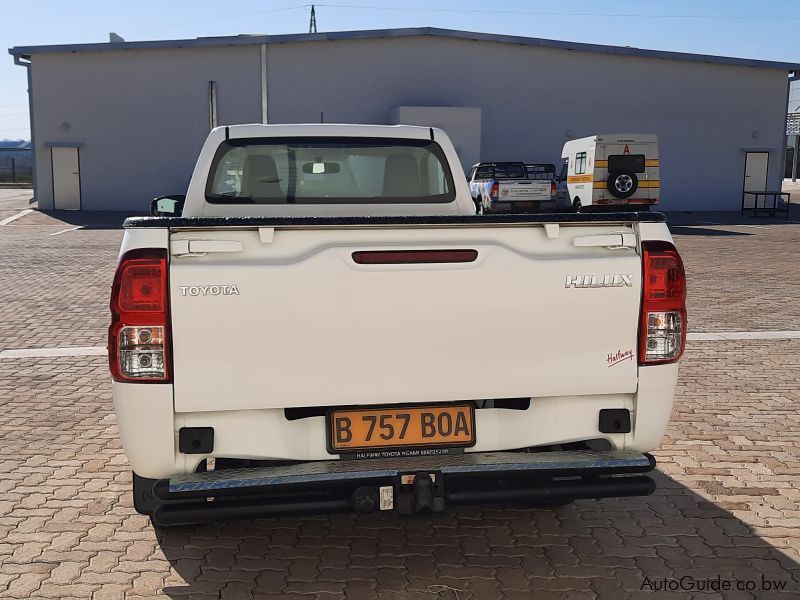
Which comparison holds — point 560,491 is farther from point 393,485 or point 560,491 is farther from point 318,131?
point 318,131

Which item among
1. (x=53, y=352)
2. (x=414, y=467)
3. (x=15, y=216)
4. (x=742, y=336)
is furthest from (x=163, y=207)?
(x=15, y=216)

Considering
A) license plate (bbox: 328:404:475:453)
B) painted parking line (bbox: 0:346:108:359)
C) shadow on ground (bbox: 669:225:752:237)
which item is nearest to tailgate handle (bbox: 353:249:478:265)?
license plate (bbox: 328:404:475:453)

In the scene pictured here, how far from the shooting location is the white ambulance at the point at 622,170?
2508cm

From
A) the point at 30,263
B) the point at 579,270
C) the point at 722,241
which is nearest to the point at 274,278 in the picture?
the point at 579,270

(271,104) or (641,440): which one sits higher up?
(271,104)

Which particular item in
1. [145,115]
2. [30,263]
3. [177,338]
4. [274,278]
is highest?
[145,115]

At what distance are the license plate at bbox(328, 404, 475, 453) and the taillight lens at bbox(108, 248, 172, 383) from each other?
674mm

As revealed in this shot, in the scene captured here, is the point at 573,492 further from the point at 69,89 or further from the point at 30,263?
the point at 69,89

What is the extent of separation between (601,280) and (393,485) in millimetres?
1114

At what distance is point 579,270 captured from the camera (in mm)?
3396

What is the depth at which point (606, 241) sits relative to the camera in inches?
135

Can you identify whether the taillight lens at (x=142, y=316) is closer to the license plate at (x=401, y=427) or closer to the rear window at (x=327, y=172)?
the license plate at (x=401, y=427)

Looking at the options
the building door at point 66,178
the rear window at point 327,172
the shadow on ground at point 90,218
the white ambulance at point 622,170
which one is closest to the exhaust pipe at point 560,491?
the rear window at point 327,172

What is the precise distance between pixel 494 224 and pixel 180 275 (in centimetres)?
117
